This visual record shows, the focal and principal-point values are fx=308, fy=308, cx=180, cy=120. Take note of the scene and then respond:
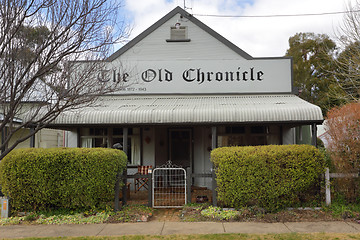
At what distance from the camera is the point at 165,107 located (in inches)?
373

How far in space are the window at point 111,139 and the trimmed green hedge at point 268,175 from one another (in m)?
4.82

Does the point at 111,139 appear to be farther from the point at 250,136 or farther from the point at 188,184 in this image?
the point at 250,136

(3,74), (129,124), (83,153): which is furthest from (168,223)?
(3,74)

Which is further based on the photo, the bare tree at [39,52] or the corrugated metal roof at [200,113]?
the corrugated metal roof at [200,113]

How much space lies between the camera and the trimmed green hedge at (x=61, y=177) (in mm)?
7355

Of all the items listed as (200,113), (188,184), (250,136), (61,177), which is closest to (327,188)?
(188,184)

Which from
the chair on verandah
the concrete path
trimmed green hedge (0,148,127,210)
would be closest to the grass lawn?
the concrete path

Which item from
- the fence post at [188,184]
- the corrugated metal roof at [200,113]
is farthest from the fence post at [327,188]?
the fence post at [188,184]

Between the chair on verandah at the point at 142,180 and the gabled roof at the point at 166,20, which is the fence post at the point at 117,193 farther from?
the gabled roof at the point at 166,20

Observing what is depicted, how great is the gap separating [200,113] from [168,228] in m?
3.47

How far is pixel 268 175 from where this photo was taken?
7.19 m

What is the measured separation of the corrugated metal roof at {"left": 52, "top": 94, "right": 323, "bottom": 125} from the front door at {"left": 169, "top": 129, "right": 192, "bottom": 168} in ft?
7.13

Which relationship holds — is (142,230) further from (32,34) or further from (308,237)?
(32,34)

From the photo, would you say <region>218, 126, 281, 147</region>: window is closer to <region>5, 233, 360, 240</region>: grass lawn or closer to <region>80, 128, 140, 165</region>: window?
<region>80, 128, 140, 165</region>: window
